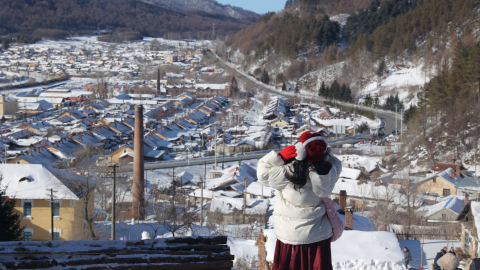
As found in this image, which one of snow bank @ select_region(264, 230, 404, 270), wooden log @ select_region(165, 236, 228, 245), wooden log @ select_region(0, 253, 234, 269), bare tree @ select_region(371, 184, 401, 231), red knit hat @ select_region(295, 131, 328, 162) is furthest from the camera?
bare tree @ select_region(371, 184, 401, 231)

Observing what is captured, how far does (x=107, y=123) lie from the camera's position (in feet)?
103

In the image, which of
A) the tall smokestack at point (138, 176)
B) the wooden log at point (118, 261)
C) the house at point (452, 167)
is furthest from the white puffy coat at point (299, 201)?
the house at point (452, 167)

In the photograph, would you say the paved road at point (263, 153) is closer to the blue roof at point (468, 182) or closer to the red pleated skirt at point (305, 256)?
the blue roof at point (468, 182)

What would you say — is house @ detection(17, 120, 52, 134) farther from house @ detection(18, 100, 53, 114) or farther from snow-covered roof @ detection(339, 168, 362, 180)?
snow-covered roof @ detection(339, 168, 362, 180)

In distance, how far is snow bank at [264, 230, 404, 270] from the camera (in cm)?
476

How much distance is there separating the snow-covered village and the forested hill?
139 feet

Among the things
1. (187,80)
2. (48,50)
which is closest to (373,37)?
(187,80)

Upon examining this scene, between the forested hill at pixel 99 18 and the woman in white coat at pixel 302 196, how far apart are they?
113252 mm

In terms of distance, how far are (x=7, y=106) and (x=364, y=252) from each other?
120ft

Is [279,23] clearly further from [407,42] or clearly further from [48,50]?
[48,50]

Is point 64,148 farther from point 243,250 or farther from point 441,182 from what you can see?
point 243,250

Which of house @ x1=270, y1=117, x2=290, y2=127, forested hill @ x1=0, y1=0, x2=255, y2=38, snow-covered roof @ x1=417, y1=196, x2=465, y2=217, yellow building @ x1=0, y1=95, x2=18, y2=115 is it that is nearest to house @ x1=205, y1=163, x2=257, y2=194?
snow-covered roof @ x1=417, y1=196, x2=465, y2=217

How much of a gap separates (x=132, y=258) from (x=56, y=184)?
8.04 metres

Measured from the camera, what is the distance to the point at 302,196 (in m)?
2.08
